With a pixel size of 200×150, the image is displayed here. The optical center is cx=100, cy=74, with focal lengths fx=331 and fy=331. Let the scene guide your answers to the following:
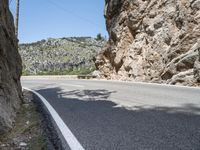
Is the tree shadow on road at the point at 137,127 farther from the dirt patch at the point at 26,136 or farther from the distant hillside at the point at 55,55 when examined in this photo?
the distant hillside at the point at 55,55

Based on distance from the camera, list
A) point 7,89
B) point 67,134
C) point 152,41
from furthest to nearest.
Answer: point 152,41 → point 7,89 → point 67,134

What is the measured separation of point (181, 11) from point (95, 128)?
1749 cm

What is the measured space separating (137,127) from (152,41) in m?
19.8

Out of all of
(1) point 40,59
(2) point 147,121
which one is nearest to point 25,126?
(2) point 147,121

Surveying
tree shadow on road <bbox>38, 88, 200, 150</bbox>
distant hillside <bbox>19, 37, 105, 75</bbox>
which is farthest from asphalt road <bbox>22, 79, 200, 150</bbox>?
distant hillside <bbox>19, 37, 105, 75</bbox>

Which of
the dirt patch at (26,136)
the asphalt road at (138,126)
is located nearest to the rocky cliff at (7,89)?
the dirt patch at (26,136)

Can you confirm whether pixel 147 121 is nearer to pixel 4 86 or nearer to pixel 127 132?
pixel 127 132

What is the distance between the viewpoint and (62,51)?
383ft

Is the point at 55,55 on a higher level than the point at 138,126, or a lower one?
higher

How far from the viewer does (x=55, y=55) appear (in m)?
113

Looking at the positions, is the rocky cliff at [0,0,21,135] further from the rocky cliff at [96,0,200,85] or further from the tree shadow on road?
the rocky cliff at [96,0,200,85]

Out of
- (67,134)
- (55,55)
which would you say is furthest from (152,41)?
(55,55)

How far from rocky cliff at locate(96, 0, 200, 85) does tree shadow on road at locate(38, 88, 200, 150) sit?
31.9ft

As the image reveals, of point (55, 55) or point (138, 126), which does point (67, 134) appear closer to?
point (138, 126)
